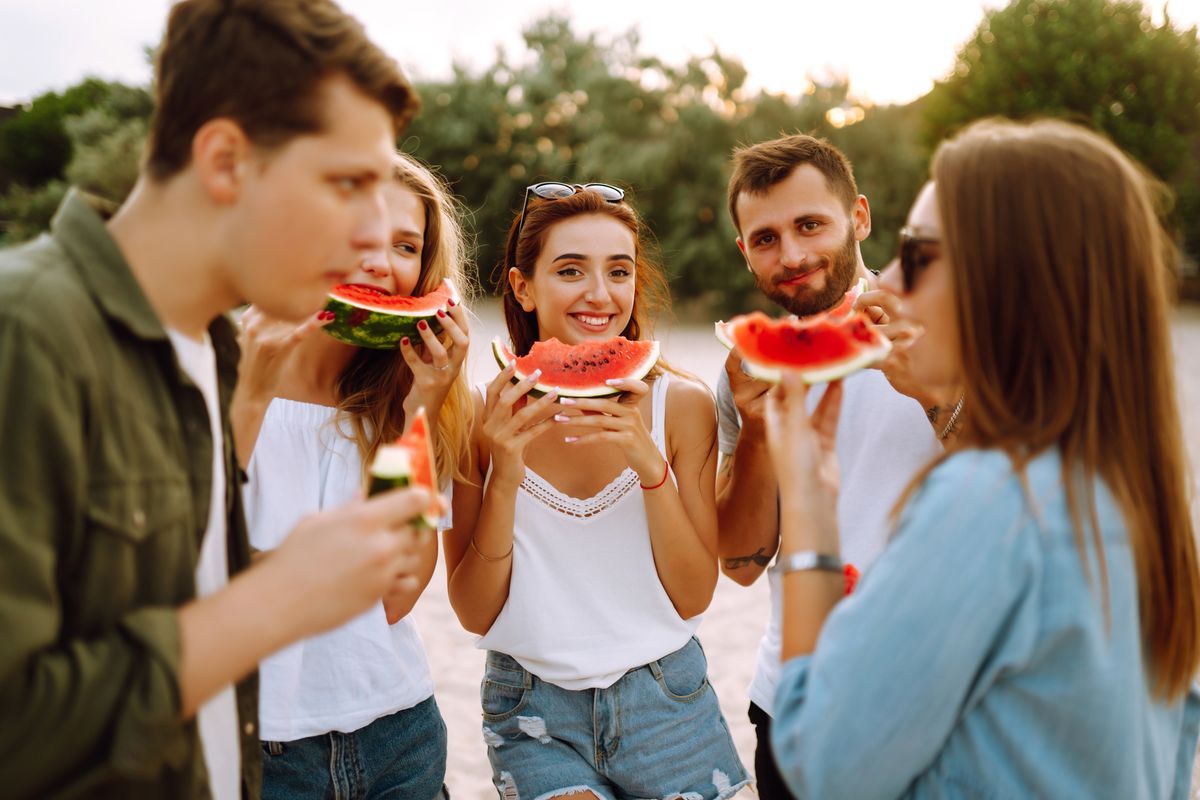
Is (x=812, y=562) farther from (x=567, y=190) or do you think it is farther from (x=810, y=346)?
(x=567, y=190)

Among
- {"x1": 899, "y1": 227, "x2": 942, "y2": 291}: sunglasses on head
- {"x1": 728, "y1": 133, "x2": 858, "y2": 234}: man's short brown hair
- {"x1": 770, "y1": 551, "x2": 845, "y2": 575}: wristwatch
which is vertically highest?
{"x1": 728, "y1": 133, "x2": 858, "y2": 234}: man's short brown hair

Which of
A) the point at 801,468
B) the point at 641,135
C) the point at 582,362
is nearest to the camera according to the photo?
the point at 801,468

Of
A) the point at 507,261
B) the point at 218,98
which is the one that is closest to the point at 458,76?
the point at 507,261

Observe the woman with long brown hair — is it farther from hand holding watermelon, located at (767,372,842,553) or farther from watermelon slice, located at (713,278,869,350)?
watermelon slice, located at (713,278,869,350)

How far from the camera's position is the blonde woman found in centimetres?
274

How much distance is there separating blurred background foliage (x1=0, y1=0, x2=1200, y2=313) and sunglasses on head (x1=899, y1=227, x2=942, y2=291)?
28.2m

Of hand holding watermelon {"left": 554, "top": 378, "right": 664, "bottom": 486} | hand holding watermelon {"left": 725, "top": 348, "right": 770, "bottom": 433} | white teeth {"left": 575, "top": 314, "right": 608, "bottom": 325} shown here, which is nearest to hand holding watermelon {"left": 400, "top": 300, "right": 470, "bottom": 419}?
hand holding watermelon {"left": 554, "top": 378, "right": 664, "bottom": 486}

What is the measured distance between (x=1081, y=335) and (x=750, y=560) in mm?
2090

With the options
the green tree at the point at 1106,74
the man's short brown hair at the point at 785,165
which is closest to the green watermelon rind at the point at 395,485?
the man's short brown hair at the point at 785,165

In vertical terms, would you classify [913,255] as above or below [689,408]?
above

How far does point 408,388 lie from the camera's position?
11.0 ft

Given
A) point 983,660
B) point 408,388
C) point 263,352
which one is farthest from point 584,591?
point 983,660

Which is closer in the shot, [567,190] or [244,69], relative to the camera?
[244,69]

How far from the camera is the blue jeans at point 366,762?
2748 millimetres
